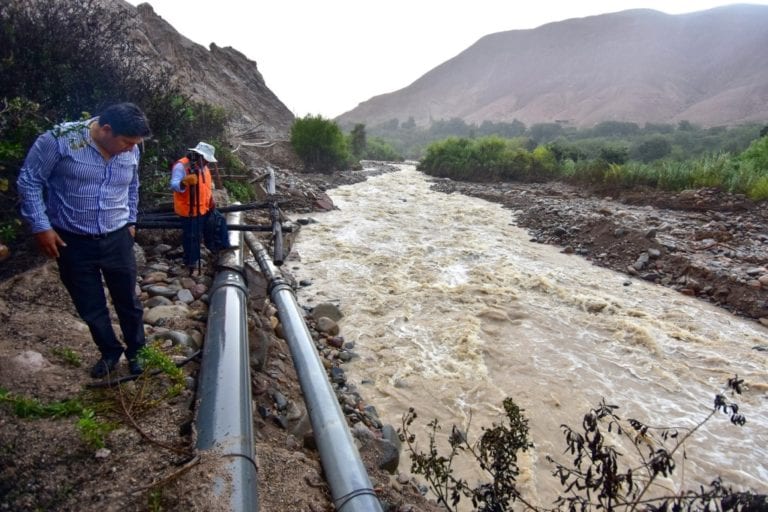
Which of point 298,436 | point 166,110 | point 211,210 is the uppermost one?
point 166,110

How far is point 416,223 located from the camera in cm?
1394

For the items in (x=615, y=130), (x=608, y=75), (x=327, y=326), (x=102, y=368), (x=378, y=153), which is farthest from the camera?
(x=608, y=75)

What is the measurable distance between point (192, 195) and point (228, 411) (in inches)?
142

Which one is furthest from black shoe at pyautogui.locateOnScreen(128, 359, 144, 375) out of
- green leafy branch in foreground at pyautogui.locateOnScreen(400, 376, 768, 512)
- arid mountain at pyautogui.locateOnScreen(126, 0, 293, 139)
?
arid mountain at pyautogui.locateOnScreen(126, 0, 293, 139)

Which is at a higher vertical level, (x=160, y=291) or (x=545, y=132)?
(x=545, y=132)

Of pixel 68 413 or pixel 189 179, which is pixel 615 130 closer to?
pixel 189 179

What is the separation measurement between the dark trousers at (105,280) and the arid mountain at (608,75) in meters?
92.2

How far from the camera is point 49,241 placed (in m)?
2.40

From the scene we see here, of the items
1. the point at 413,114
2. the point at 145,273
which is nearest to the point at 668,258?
the point at 145,273

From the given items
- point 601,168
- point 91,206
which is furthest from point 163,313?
point 601,168

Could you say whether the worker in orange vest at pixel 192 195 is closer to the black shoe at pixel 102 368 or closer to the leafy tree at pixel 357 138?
the black shoe at pixel 102 368

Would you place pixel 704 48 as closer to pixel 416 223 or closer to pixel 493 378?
pixel 416 223

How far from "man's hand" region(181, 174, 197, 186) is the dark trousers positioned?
2351mm

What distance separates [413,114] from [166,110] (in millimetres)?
157740
